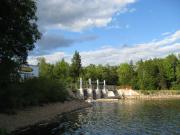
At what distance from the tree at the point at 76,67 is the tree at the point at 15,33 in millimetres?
126535

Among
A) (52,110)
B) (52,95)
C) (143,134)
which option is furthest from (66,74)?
(143,134)

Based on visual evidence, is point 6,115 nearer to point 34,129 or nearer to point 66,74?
point 34,129

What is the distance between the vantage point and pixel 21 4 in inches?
1300

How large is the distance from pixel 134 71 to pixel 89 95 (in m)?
57.6

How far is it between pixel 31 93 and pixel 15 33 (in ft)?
98.4

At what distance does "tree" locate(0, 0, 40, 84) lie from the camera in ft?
105

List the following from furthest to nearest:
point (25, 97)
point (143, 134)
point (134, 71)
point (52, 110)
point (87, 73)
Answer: point (134, 71), point (87, 73), point (52, 110), point (25, 97), point (143, 134)

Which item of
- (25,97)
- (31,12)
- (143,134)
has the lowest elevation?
(143,134)

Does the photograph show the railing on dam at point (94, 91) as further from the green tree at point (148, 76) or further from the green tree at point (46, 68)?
the green tree at point (46, 68)

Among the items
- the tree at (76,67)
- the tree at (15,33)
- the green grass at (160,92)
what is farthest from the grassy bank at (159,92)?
the tree at (15,33)

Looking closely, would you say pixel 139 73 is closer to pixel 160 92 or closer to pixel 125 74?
pixel 125 74

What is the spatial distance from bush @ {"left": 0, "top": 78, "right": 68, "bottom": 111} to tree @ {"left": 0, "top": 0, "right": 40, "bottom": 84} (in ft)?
37.9

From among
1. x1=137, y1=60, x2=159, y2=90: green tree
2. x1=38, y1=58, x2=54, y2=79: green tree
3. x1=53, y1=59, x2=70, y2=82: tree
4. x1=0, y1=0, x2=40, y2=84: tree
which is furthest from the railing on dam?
x1=0, y1=0, x2=40, y2=84: tree

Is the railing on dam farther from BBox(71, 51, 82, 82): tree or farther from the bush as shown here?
the bush
